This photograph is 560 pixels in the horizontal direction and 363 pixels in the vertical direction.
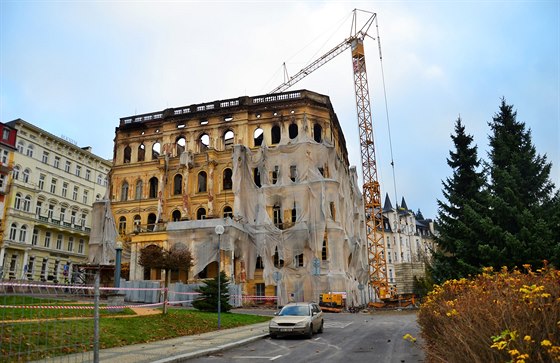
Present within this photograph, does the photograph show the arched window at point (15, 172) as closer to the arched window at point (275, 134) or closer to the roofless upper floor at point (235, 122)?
the roofless upper floor at point (235, 122)

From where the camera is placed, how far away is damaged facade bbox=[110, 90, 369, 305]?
120 feet

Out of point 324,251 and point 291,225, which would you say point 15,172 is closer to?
point 291,225

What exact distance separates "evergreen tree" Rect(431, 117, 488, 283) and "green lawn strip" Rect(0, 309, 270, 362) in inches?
427

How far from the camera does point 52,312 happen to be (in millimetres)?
12867

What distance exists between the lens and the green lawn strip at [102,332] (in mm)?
9188

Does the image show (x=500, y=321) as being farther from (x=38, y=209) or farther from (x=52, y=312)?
(x=38, y=209)

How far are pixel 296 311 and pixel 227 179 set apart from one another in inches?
1119

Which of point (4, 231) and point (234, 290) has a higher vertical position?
point (4, 231)

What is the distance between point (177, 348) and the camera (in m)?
11.9

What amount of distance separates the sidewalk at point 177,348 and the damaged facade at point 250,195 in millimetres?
18001

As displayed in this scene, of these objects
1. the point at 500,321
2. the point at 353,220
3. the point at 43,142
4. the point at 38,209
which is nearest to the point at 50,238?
the point at 38,209

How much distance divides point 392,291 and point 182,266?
34930 millimetres

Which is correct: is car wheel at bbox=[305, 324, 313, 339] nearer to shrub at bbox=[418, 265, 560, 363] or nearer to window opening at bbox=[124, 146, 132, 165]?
shrub at bbox=[418, 265, 560, 363]

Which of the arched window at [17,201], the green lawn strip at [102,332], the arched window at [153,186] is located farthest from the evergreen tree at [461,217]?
the arched window at [17,201]
